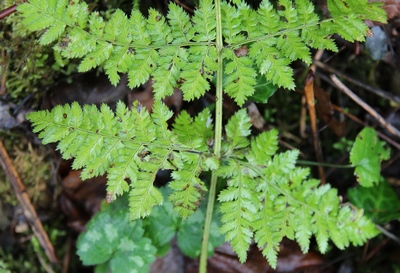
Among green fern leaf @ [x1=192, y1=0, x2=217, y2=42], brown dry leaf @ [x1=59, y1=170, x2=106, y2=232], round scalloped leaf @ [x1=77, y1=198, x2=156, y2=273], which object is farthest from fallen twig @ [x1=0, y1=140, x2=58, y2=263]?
green fern leaf @ [x1=192, y1=0, x2=217, y2=42]

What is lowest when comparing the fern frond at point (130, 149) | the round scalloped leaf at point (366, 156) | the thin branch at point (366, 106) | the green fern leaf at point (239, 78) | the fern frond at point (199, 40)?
the round scalloped leaf at point (366, 156)

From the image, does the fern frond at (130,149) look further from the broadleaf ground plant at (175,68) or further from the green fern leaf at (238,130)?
the green fern leaf at (238,130)

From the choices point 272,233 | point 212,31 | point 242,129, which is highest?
point 212,31

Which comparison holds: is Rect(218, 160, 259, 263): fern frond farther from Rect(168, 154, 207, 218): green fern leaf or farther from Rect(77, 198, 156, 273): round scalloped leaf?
Rect(77, 198, 156, 273): round scalloped leaf

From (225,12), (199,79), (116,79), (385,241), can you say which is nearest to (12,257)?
(116,79)

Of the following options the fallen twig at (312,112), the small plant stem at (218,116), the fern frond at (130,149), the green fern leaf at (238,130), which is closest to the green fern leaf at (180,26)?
the small plant stem at (218,116)

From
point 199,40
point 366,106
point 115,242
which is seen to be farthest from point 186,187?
point 366,106

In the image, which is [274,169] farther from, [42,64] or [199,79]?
[42,64]
